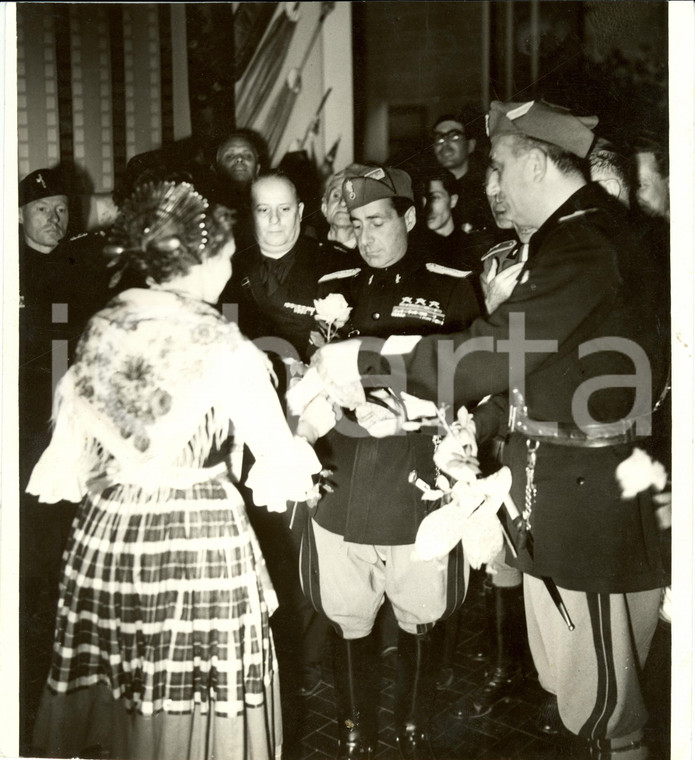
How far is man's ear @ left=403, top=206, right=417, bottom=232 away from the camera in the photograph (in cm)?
194

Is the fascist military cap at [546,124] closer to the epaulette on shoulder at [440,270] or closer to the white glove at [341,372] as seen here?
the epaulette on shoulder at [440,270]

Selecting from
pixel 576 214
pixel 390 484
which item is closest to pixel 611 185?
pixel 576 214

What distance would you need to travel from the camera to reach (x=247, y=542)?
1929 millimetres

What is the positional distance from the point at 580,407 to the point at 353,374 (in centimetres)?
54

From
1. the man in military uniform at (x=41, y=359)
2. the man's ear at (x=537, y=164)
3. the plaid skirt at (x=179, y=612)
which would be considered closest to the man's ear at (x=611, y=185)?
the man's ear at (x=537, y=164)

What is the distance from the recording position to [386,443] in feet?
6.43

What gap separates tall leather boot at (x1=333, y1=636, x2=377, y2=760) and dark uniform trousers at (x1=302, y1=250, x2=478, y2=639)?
0.04 m

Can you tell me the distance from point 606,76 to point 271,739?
1833 millimetres

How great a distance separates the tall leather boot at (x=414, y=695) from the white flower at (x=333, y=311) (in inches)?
31.5

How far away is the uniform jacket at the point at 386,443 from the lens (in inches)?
76.7

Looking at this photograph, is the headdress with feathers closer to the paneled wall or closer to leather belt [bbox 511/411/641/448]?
the paneled wall

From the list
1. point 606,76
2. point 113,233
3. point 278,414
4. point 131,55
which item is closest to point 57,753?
point 278,414
